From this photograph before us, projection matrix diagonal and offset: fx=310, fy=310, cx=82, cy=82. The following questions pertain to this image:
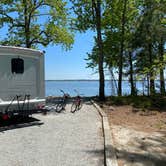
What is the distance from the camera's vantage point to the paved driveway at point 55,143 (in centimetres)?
639

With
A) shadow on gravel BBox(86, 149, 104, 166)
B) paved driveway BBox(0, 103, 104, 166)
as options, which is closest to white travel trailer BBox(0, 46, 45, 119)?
paved driveway BBox(0, 103, 104, 166)

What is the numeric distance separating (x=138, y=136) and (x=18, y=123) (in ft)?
13.7

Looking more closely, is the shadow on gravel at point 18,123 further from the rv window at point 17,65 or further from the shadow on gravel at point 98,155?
the shadow on gravel at point 98,155

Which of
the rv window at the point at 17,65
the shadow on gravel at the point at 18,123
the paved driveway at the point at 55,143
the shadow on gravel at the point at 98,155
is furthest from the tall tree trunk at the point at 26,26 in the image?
the shadow on gravel at the point at 98,155

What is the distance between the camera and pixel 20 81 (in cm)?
1012

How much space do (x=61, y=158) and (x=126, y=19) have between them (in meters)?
18.9

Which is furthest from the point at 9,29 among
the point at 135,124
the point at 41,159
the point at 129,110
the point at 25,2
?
the point at 41,159

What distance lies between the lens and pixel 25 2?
24078 mm

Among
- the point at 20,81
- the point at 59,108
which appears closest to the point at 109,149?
the point at 20,81

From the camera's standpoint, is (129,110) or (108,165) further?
(129,110)

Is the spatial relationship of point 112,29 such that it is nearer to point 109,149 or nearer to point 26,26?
point 26,26

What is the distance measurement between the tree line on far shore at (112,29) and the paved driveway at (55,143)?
1028 centimetres

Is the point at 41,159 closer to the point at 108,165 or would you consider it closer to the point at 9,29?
the point at 108,165

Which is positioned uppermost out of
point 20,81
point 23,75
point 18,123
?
point 23,75
